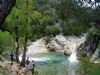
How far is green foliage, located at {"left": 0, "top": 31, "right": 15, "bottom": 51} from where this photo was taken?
4028cm

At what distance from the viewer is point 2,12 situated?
9211mm

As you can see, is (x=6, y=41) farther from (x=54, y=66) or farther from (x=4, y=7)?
(x=4, y=7)

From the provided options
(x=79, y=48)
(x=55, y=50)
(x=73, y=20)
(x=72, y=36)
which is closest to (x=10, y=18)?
(x=73, y=20)

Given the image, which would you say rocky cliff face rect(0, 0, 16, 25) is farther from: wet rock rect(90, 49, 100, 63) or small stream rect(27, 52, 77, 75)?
wet rock rect(90, 49, 100, 63)

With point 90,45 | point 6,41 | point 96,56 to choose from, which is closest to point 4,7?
point 6,41

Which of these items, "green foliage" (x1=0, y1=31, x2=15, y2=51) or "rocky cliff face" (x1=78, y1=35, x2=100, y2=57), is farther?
"rocky cliff face" (x1=78, y1=35, x2=100, y2=57)

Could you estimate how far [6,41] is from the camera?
136 ft

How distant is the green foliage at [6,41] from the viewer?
132ft

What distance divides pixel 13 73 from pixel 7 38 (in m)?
14.5

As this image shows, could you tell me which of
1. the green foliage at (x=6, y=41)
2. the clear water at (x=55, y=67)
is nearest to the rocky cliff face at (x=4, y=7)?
the clear water at (x=55, y=67)

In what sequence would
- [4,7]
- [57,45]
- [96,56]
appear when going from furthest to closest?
[57,45], [96,56], [4,7]

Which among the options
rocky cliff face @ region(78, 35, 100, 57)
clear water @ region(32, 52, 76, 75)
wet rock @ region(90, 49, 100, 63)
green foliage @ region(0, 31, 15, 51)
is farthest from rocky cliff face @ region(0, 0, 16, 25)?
rocky cliff face @ region(78, 35, 100, 57)

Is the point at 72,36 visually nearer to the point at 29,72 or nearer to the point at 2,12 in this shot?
the point at 29,72

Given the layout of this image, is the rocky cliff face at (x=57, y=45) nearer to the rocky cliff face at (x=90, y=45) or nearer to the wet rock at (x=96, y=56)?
the rocky cliff face at (x=90, y=45)
